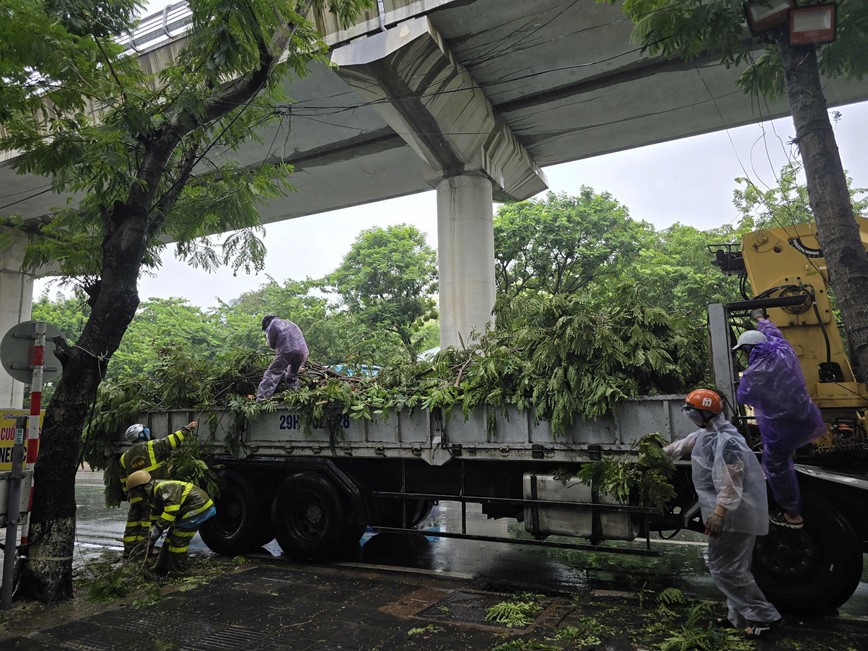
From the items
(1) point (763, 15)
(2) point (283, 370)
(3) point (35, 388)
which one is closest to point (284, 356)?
(2) point (283, 370)

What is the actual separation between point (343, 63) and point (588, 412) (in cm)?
842

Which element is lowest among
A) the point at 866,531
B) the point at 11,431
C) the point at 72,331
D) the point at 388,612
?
the point at 388,612

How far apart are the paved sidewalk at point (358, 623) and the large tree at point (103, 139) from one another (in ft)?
3.30

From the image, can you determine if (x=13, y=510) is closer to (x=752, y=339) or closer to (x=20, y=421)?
(x=20, y=421)

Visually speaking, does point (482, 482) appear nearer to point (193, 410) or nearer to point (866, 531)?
point (866, 531)

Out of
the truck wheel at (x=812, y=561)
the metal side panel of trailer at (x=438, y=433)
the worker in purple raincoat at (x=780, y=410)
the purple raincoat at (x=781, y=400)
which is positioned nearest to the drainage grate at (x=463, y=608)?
the metal side panel of trailer at (x=438, y=433)

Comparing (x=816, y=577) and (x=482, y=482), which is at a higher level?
(x=482, y=482)

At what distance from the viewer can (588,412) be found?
5.19 m

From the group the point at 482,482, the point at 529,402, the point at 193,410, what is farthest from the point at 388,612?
the point at 193,410

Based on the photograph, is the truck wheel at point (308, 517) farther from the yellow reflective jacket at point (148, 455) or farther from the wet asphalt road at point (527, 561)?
the yellow reflective jacket at point (148, 455)

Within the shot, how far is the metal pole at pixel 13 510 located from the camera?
16.5 feet

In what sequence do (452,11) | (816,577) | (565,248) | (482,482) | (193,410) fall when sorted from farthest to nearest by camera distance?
(565,248), (452,11), (193,410), (482,482), (816,577)

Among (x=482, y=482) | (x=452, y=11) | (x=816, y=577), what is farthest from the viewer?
(x=452, y=11)

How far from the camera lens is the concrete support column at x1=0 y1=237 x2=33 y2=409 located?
22.8 m
